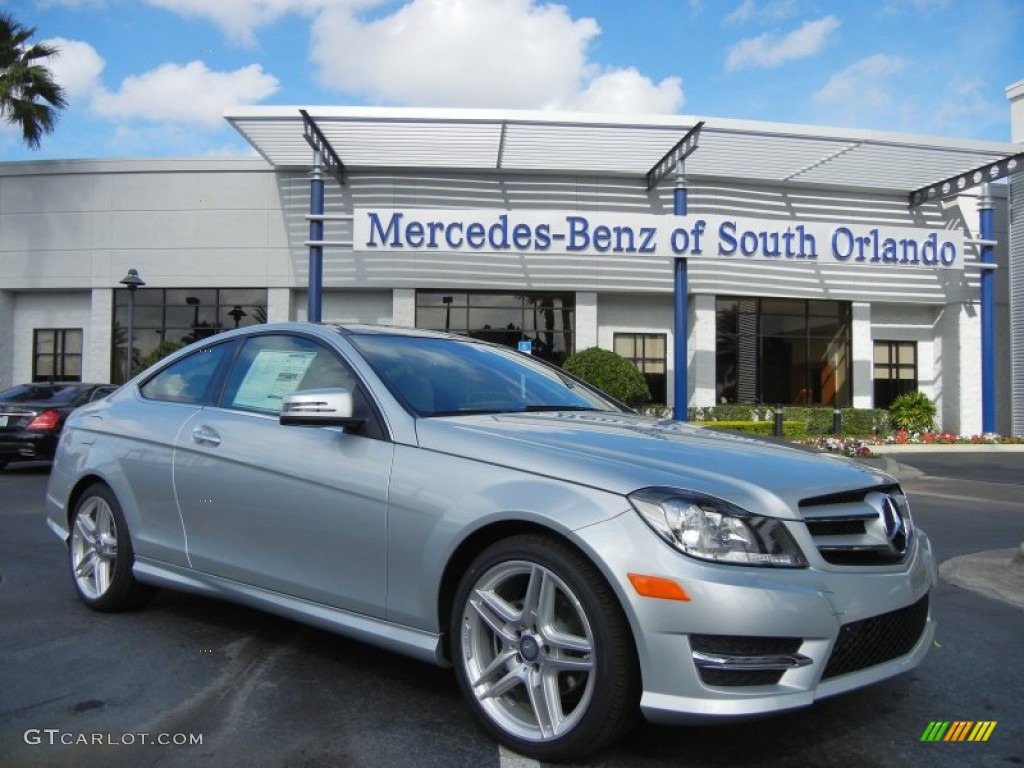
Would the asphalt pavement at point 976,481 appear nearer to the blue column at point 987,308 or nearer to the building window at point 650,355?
the blue column at point 987,308

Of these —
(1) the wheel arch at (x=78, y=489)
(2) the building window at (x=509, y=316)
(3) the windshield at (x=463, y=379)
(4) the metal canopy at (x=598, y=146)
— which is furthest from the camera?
(2) the building window at (x=509, y=316)

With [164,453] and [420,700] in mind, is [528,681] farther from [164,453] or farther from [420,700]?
[164,453]

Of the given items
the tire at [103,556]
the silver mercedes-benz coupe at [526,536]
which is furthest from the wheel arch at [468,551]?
the tire at [103,556]

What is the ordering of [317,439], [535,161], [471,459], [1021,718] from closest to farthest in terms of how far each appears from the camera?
[471,459], [1021,718], [317,439], [535,161]

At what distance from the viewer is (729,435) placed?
3.51 m

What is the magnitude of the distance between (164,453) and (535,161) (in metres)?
18.0

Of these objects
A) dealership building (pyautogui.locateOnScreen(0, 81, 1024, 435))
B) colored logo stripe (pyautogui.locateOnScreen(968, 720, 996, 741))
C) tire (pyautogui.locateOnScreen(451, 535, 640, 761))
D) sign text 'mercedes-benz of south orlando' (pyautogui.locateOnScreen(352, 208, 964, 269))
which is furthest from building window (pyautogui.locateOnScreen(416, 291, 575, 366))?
tire (pyautogui.locateOnScreen(451, 535, 640, 761))

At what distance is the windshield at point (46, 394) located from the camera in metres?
12.5

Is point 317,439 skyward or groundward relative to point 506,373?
groundward

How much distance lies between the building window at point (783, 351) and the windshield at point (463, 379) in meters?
18.9

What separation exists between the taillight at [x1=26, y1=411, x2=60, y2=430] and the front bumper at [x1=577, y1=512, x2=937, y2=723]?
11804mm

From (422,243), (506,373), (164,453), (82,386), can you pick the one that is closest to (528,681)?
(506,373)

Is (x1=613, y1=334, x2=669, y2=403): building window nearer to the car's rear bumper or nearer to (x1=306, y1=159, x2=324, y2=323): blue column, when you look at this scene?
(x1=306, y1=159, x2=324, y2=323): blue column

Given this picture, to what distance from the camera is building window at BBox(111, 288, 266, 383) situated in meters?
21.8
